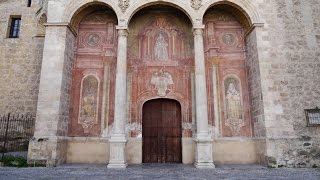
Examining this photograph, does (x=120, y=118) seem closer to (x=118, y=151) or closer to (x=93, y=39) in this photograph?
(x=118, y=151)

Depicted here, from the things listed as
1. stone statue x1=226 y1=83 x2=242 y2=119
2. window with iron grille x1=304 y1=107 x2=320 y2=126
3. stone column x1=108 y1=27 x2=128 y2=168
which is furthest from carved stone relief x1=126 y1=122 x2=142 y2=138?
window with iron grille x1=304 y1=107 x2=320 y2=126

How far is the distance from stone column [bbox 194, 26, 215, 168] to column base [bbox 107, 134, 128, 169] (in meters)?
2.68

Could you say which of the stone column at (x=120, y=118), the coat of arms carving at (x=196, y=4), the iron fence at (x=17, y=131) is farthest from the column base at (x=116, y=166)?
the coat of arms carving at (x=196, y=4)

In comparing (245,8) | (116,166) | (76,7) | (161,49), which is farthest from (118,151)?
(245,8)

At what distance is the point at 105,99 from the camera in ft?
35.5

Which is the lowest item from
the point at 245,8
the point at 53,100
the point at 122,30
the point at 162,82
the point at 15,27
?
the point at 53,100

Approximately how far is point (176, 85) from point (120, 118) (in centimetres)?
304

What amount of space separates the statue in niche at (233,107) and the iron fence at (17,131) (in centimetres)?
909

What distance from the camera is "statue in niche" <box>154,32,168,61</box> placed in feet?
37.8

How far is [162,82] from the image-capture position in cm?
1118

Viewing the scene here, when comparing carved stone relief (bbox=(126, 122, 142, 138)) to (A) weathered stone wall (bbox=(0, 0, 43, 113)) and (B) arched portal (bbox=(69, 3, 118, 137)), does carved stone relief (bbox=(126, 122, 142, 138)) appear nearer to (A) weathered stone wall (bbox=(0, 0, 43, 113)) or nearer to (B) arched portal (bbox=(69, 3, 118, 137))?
(B) arched portal (bbox=(69, 3, 118, 137))

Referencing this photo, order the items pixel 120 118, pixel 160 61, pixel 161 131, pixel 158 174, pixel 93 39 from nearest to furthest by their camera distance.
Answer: pixel 158 174 < pixel 120 118 < pixel 161 131 < pixel 160 61 < pixel 93 39

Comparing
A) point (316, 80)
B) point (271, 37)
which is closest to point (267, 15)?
point (271, 37)

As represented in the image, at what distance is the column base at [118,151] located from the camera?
899 cm
